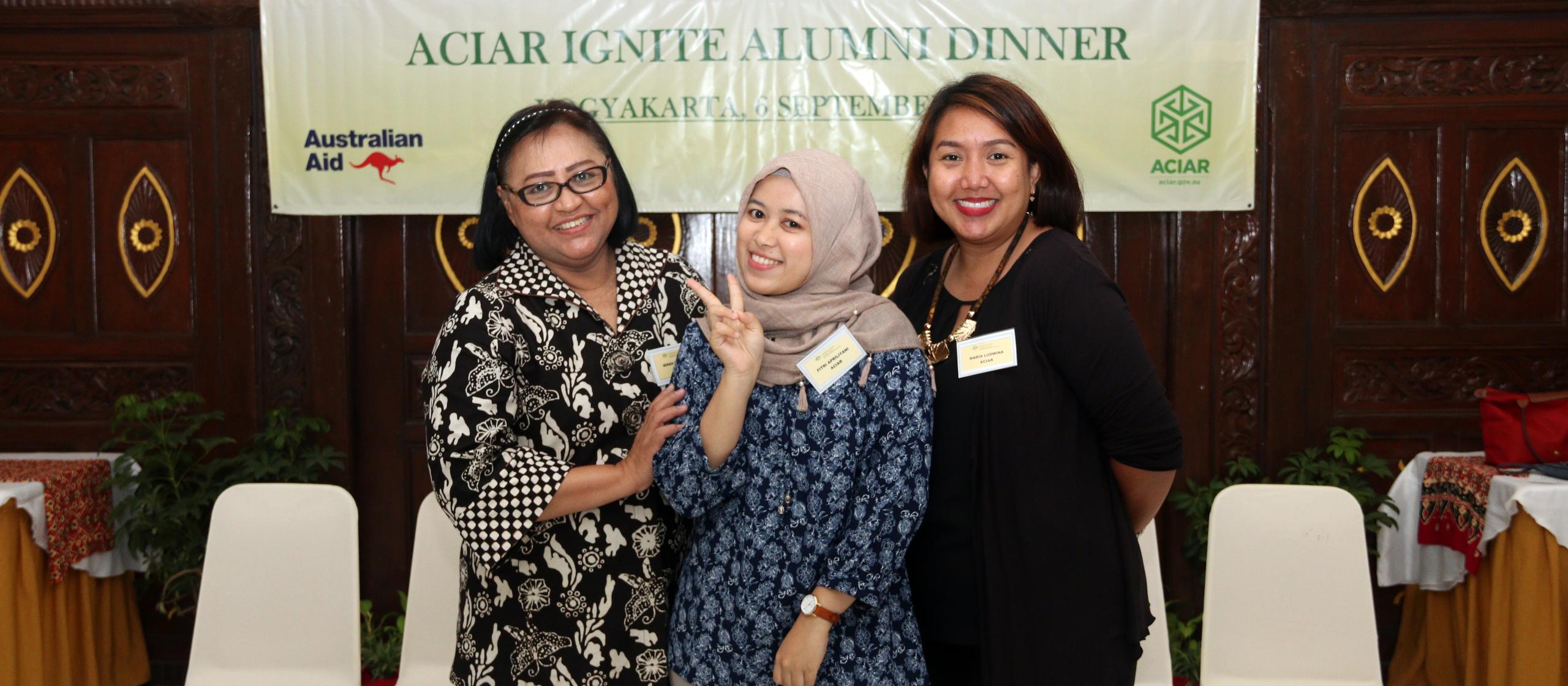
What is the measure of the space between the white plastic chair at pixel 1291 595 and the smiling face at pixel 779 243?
1528 millimetres

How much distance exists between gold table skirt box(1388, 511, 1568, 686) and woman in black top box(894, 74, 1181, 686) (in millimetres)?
1953

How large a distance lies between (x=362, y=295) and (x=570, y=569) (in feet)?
8.02

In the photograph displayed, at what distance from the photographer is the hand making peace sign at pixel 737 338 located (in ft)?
4.96

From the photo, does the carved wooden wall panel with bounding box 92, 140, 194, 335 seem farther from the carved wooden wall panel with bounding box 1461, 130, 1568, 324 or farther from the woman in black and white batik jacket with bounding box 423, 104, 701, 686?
the carved wooden wall panel with bounding box 1461, 130, 1568, 324

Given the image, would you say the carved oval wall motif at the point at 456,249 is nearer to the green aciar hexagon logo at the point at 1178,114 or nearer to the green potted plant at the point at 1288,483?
the green aciar hexagon logo at the point at 1178,114

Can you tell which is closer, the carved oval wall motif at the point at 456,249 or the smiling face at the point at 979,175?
the smiling face at the point at 979,175

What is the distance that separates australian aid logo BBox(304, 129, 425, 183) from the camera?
3479 millimetres

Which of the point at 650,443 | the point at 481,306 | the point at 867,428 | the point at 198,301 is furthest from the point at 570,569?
the point at 198,301

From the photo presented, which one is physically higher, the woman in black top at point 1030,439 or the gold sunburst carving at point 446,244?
the gold sunburst carving at point 446,244

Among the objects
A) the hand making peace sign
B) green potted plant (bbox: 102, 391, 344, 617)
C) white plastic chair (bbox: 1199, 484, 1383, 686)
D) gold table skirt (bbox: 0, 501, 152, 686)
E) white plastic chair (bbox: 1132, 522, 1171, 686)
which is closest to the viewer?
the hand making peace sign

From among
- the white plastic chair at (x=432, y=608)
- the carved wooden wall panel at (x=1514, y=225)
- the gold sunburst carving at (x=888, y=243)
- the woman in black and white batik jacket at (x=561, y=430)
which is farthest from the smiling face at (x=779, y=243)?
the carved wooden wall panel at (x=1514, y=225)

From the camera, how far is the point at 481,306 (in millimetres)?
1666

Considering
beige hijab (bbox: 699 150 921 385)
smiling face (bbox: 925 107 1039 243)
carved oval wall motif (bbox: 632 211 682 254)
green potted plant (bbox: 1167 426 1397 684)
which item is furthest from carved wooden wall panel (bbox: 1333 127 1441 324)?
beige hijab (bbox: 699 150 921 385)

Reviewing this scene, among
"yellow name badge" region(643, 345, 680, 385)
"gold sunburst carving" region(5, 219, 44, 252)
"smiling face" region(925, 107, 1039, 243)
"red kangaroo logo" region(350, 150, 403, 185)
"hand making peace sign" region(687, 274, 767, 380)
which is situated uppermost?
"red kangaroo logo" region(350, 150, 403, 185)
